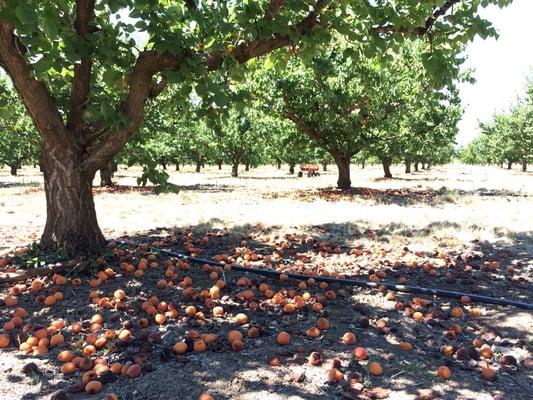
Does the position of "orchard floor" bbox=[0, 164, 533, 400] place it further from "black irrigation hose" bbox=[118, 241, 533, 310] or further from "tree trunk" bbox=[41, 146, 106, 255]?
"tree trunk" bbox=[41, 146, 106, 255]

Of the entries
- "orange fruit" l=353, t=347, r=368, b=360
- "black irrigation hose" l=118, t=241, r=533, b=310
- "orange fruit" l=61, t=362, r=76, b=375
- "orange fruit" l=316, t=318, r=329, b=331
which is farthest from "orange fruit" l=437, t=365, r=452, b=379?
"orange fruit" l=61, t=362, r=76, b=375

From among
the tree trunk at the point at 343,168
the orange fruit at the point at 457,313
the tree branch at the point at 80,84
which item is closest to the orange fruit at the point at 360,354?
the orange fruit at the point at 457,313

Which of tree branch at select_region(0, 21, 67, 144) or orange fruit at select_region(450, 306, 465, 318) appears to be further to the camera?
tree branch at select_region(0, 21, 67, 144)

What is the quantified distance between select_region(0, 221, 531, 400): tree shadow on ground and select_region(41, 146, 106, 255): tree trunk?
0.52 metres

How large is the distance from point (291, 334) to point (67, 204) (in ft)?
11.0

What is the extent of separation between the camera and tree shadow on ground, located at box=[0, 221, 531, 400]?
3.01 meters

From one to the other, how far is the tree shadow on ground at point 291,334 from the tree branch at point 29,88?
5.94ft

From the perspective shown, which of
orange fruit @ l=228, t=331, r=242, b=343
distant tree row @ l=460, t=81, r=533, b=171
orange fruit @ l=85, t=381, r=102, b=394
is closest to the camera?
orange fruit @ l=85, t=381, r=102, b=394

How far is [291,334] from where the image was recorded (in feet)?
12.7

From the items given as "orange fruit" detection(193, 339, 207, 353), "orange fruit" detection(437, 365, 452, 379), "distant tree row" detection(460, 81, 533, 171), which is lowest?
"orange fruit" detection(437, 365, 452, 379)

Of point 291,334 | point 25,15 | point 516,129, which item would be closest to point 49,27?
point 25,15

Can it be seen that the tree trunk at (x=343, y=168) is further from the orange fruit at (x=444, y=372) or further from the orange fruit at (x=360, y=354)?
the orange fruit at (x=444, y=372)

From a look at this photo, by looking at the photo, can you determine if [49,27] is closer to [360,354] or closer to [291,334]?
[291,334]

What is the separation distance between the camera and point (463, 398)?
2.89 m
